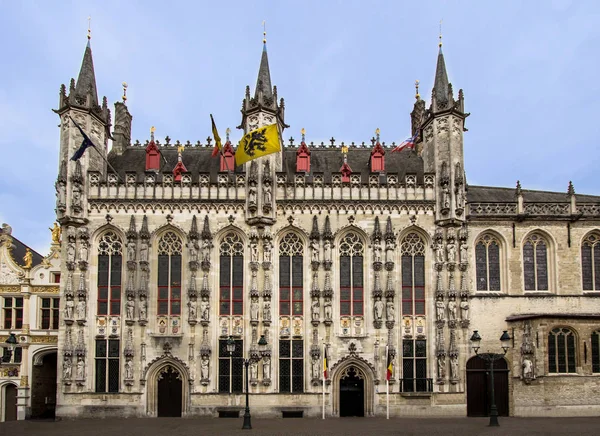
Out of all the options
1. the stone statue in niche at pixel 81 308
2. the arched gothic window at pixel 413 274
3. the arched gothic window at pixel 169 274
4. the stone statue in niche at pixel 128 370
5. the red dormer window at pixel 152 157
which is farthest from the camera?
the red dormer window at pixel 152 157

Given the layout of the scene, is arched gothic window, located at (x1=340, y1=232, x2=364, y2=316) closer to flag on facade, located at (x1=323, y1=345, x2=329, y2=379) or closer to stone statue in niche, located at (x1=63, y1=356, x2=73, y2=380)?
flag on facade, located at (x1=323, y1=345, x2=329, y2=379)

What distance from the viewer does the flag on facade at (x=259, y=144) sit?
41.8m

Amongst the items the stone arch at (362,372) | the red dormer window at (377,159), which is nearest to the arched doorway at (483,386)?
the stone arch at (362,372)

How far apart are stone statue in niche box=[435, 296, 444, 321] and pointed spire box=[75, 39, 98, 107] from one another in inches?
989

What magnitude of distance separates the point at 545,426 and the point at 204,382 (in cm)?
1906

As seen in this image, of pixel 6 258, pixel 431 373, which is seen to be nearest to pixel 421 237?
pixel 431 373

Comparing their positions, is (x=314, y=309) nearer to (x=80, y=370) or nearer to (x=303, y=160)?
(x=303, y=160)

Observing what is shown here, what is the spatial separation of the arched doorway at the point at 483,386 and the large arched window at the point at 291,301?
33.8 feet

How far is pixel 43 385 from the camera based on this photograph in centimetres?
4756

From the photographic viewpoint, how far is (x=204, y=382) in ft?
134

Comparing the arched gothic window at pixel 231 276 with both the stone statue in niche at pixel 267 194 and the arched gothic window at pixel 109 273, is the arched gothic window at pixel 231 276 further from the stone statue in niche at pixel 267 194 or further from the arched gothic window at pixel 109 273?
the arched gothic window at pixel 109 273

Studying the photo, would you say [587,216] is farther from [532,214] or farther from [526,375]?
[526,375]

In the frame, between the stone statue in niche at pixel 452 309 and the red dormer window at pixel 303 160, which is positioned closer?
the stone statue in niche at pixel 452 309

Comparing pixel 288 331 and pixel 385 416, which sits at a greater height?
pixel 288 331
